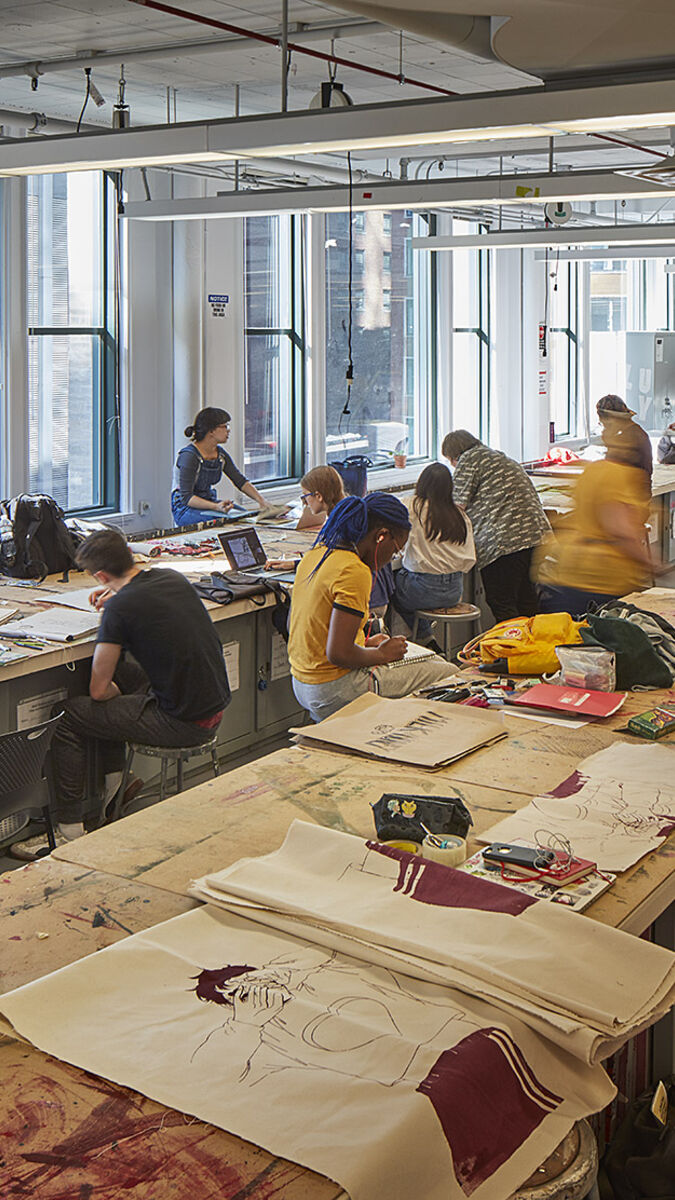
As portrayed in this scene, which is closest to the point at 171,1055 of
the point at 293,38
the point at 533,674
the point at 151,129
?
the point at 533,674

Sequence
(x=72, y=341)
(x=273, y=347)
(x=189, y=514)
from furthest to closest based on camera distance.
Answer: (x=273, y=347), (x=72, y=341), (x=189, y=514)

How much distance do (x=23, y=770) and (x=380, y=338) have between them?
8784 millimetres

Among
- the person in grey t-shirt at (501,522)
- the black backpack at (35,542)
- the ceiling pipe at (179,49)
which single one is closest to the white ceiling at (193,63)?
the ceiling pipe at (179,49)

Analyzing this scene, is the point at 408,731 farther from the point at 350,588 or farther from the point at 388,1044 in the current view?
the point at 388,1044

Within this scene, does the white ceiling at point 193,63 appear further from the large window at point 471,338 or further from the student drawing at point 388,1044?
the large window at point 471,338

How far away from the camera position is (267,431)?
404 inches

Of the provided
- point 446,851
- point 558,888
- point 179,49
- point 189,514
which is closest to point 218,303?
point 189,514

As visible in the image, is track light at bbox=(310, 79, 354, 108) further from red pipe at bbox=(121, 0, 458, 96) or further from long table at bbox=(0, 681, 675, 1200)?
long table at bbox=(0, 681, 675, 1200)

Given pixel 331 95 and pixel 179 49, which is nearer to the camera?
pixel 331 95

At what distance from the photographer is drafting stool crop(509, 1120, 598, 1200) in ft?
5.16

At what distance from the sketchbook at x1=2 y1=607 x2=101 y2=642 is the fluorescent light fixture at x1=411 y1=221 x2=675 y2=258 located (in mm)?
4887

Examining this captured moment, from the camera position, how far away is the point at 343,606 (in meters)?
4.06

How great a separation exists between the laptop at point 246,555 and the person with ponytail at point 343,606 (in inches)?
48.9

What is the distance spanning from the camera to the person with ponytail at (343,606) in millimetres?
4082
